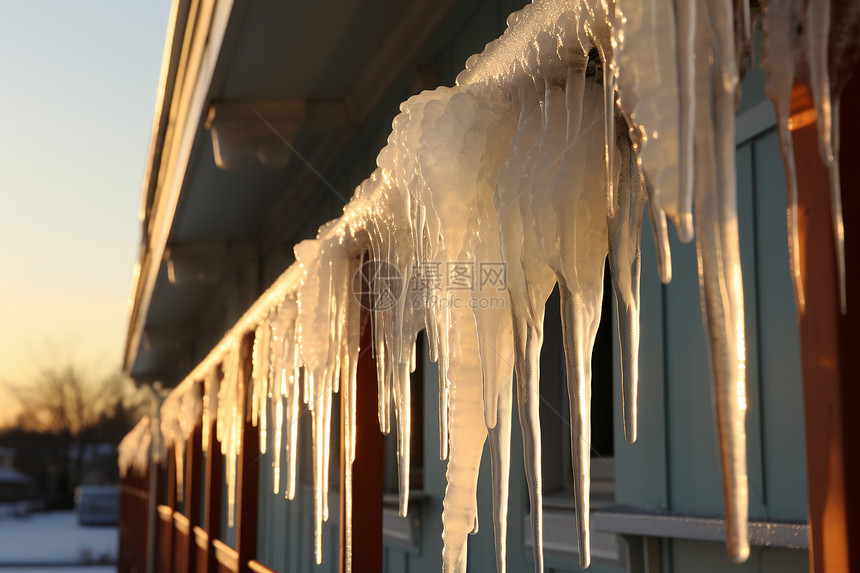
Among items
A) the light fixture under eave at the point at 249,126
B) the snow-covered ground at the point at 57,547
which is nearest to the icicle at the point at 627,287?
the light fixture under eave at the point at 249,126

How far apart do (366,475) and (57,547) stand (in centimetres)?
2674

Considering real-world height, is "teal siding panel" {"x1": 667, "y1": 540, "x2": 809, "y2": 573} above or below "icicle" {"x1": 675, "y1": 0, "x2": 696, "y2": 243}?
below

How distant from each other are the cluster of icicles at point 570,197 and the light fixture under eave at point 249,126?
268 centimetres

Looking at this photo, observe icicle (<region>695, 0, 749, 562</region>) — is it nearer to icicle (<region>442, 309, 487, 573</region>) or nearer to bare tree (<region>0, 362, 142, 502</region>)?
icicle (<region>442, 309, 487, 573</region>)

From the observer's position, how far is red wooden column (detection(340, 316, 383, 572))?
2045mm

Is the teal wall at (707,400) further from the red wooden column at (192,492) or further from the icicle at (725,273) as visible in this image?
the red wooden column at (192,492)

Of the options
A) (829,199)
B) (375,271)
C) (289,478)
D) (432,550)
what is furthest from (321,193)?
(829,199)

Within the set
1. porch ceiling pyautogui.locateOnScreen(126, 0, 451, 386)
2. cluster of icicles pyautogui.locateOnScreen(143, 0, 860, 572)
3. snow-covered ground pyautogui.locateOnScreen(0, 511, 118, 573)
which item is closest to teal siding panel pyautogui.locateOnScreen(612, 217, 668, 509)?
cluster of icicles pyautogui.locateOnScreen(143, 0, 860, 572)

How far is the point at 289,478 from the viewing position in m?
2.46

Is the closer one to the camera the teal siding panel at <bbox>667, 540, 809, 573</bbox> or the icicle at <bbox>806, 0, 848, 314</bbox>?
the icicle at <bbox>806, 0, 848, 314</bbox>

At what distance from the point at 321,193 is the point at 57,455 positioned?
122ft

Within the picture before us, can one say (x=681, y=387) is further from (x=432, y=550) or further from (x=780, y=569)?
(x=432, y=550)

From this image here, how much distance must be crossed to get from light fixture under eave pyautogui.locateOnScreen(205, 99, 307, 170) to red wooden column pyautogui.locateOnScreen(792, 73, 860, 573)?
391 centimetres

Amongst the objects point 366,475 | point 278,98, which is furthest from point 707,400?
point 278,98
